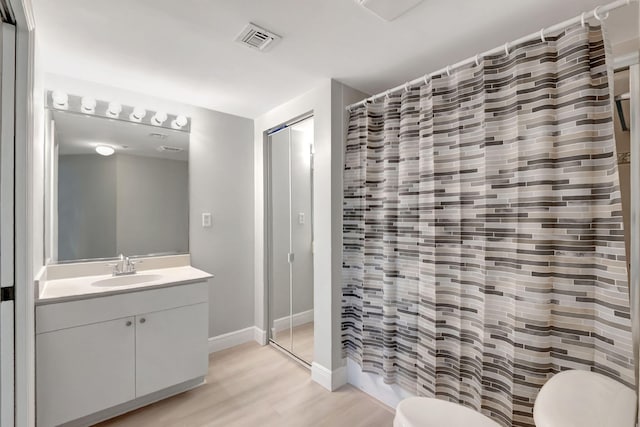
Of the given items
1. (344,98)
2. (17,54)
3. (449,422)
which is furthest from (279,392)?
(17,54)

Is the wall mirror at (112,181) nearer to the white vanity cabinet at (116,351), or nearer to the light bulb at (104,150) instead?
the light bulb at (104,150)

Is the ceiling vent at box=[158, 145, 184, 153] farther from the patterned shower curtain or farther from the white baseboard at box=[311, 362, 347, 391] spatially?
the white baseboard at box=[311, 362, 347, 391]

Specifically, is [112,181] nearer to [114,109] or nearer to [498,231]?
[114,109]

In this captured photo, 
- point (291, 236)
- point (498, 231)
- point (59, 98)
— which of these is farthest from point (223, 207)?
point (498, 231)

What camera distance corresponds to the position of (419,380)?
1.77 m

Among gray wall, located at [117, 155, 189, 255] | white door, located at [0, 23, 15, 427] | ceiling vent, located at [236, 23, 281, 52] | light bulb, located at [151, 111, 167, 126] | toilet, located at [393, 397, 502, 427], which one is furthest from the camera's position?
light bulb, located at [151, 111, 167, 126]

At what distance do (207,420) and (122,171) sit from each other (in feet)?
6.17

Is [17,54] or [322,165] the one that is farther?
[322,165]

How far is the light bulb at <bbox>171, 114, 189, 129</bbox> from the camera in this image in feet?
8.33

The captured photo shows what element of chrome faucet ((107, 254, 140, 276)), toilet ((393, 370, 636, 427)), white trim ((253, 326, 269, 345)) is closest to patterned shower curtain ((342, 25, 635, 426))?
toilet ((393, 370, 636, 427))

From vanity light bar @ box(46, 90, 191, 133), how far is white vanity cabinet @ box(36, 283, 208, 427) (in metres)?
1.38

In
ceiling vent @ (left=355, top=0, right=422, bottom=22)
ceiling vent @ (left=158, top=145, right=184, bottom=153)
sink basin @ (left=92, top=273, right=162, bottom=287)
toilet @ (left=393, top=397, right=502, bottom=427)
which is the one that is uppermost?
ceiling vent @ (left=355, top=0, right=422, bottom=22)

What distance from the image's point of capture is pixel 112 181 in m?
2.24

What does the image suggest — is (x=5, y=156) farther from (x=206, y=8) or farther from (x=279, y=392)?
(x=279, y=392)
